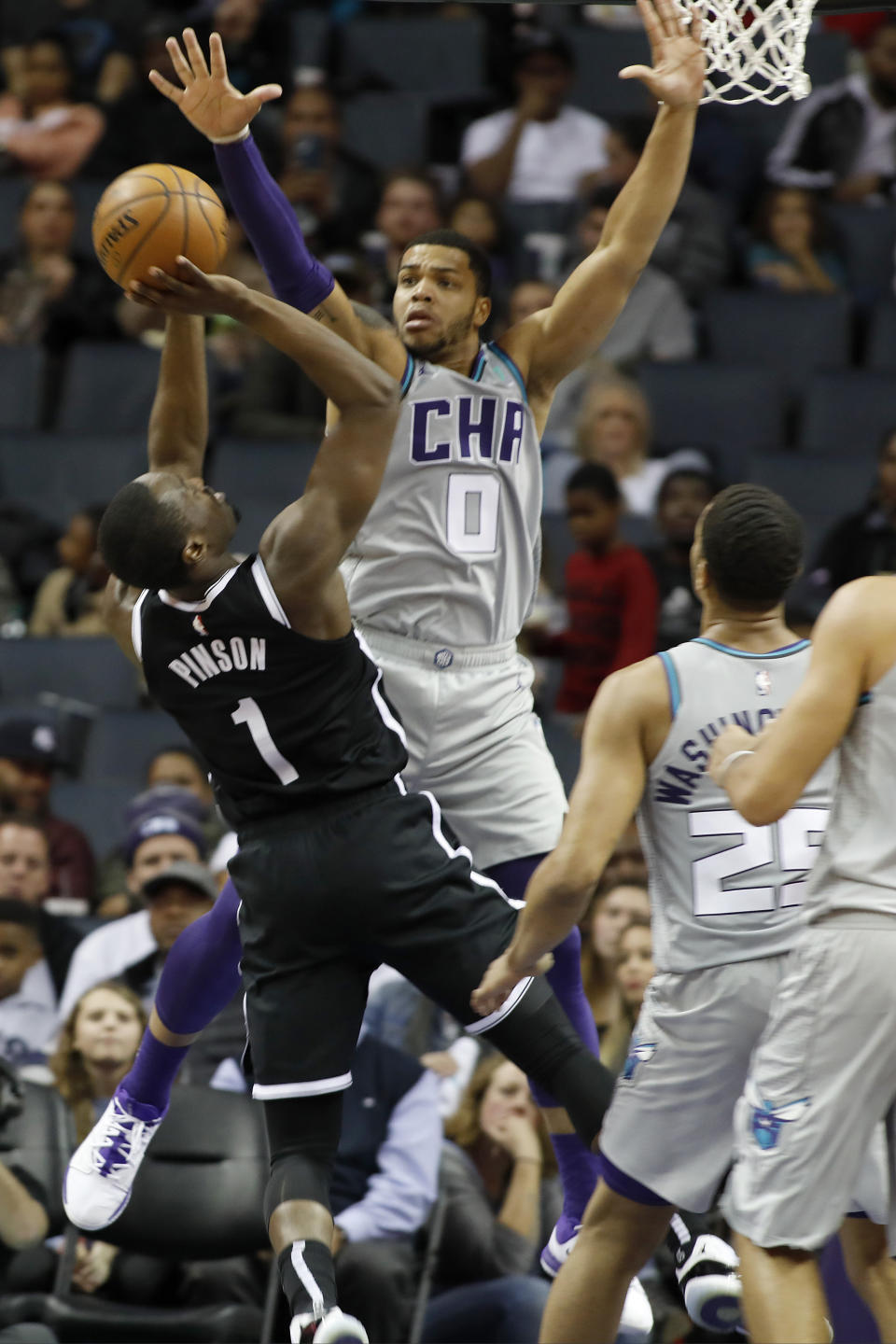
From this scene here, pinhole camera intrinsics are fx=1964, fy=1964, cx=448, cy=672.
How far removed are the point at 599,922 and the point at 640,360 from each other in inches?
159

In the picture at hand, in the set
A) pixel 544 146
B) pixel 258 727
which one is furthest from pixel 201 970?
pixel 544 146

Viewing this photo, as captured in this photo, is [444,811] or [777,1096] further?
[444,811]

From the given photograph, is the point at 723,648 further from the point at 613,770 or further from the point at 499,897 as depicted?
the point at 499,897

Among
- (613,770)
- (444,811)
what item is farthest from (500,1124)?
(613,770)

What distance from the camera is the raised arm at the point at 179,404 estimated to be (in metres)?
5.05

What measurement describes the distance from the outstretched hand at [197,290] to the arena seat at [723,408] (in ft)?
19.9

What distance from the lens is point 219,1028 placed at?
735 cm

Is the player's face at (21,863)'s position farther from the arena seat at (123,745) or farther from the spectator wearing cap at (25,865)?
the arena seat at (123,745)

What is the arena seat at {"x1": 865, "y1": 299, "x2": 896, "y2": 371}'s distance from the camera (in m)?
10.3

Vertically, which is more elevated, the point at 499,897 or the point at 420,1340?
the point at 499,897

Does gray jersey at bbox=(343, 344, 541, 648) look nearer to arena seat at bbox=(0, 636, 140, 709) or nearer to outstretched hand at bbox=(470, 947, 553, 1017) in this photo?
outstretched hand at bbox=(470, 947, 553, 1017)

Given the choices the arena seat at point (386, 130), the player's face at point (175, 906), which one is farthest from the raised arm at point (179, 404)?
the arena seat at point (386, 130)

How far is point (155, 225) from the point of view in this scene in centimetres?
462

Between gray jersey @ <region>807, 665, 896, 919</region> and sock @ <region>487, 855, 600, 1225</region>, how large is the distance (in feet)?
3.87
